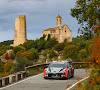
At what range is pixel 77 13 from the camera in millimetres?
16625

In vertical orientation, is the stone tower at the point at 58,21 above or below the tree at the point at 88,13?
above

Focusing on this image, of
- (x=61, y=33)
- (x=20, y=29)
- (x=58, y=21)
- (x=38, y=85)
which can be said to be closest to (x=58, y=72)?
(x=38, y=85)

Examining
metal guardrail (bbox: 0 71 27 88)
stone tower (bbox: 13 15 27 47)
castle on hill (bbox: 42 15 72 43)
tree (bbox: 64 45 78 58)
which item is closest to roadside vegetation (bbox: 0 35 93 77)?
tree (bbox: 64 45 78 58)

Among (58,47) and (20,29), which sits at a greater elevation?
(20,29)

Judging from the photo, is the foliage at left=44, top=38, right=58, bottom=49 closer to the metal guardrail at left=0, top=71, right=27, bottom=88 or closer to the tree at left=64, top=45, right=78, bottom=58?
the tree at left=64, top=45, right=78, bottom=58

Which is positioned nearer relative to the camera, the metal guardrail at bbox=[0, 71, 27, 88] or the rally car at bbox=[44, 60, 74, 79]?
the metal guardrail at bbox=[0, 71, 27, 88]

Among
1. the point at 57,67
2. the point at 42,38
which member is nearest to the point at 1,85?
the point at 57,67

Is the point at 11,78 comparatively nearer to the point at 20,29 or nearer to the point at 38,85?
the point at 38,85

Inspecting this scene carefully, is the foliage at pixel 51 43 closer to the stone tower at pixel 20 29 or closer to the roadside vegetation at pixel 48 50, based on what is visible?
the roadside vegetation at pixel 48 50

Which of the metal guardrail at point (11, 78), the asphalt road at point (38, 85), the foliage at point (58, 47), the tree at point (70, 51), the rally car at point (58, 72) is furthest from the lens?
the foliage at point (58, 47)

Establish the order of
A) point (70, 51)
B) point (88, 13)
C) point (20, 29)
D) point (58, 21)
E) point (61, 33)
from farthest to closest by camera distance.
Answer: point (20, 29), point (58, 21), point (61, 33), point (70, 51), point (88, 13)

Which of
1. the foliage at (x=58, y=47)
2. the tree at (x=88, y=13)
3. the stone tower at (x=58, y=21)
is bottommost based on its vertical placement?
the tree at (x=88, y=13)

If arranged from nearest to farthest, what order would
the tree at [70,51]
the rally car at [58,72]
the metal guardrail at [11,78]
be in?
the metal guardrail at [11,78] < the rally car at [58,72] < the tree at [70,51]

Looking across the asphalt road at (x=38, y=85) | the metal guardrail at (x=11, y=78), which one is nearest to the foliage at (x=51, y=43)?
the metal guardrail at (x=11, y=78)
